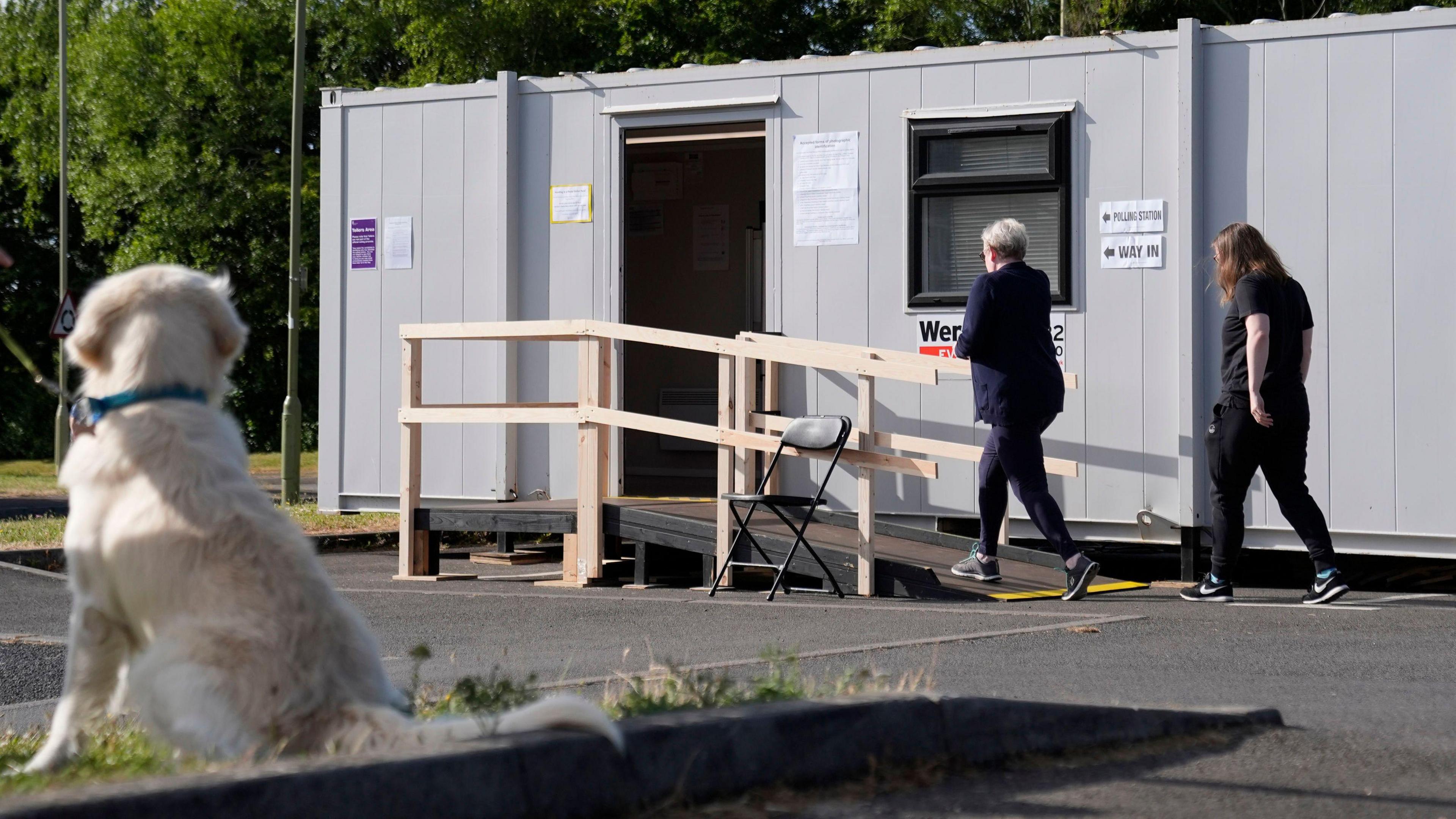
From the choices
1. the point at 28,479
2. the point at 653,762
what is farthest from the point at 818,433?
→ the point at 28,479

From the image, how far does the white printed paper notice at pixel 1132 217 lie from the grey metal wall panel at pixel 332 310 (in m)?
4.96

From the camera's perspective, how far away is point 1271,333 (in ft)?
24.2

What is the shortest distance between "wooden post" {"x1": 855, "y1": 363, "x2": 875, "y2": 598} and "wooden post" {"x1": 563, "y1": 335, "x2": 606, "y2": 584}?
1.50 metres

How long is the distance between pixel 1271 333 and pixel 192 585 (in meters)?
→ 5.54

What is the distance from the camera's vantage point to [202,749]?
2971 mm

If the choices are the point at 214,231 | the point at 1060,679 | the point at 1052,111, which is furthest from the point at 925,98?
the point at 214,231

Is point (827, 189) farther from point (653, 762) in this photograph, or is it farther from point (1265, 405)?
point (653, 762)

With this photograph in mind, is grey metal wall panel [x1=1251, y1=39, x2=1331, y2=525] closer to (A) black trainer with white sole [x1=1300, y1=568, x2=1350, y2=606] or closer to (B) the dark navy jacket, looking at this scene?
(A) black trainer with white sole [x1=1300, y1=568, x2=1350, y2=606]

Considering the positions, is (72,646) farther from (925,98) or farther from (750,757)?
(925,98)

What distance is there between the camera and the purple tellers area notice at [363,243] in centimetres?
1076

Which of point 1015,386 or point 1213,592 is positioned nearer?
point 1213,592

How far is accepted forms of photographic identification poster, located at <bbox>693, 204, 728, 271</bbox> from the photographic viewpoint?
13578 mm

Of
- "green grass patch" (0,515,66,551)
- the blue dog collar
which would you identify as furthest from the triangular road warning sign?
the blue dog collar

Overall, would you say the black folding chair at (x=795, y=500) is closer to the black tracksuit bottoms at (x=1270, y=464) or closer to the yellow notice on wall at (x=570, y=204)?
the black tracksuit bottoms at (x=1270, y=464)
